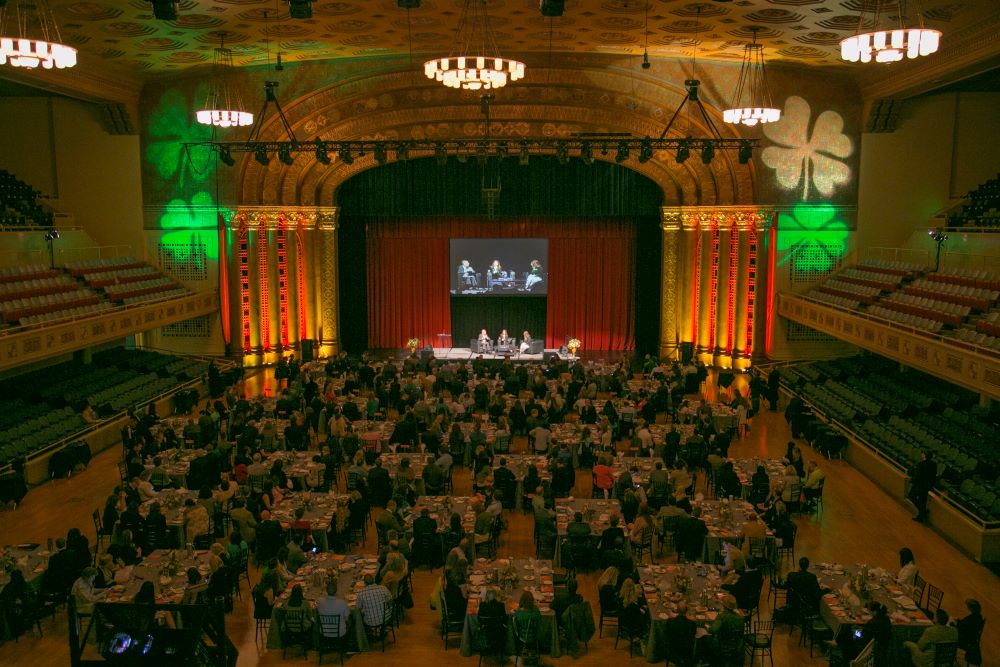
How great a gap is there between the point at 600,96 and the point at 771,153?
5.64m

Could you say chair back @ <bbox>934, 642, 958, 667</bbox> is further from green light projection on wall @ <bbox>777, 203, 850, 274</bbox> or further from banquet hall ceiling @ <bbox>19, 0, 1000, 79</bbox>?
green light projection on wall @ <bbox>777, 203, 850, 274</bbox>

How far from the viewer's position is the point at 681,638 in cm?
1013

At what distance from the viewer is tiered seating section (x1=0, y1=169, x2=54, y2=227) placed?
81.8 ft

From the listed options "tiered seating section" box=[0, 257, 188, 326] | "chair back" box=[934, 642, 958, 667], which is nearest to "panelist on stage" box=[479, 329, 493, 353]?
"tiered seating section" box=[0, 257, 188, 326]

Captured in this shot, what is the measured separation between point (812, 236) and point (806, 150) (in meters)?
2.71

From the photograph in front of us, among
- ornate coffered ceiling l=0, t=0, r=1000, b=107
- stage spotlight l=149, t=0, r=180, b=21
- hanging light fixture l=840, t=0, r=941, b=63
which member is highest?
ornate coffered ceiling l=0, t=0, r=1000, b=107

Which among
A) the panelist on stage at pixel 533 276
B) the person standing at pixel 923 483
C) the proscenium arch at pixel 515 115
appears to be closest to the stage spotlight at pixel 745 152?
the proscenium arch at pixel 515 115

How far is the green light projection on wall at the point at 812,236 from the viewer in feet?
92.4

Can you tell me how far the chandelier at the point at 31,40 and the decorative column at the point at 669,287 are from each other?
1957 cm

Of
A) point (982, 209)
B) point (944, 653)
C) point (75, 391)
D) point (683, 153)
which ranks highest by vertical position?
point (683, 153)

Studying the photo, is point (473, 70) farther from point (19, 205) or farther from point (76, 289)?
point (19, 205)

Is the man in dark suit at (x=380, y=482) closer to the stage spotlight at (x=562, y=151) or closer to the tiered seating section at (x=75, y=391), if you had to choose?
the tiered seating section at (x=75, y=391)

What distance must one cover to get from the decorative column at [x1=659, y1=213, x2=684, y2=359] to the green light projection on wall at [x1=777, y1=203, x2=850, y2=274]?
387 centimetres

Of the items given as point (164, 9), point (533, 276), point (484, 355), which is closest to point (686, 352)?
point (533, 276)
